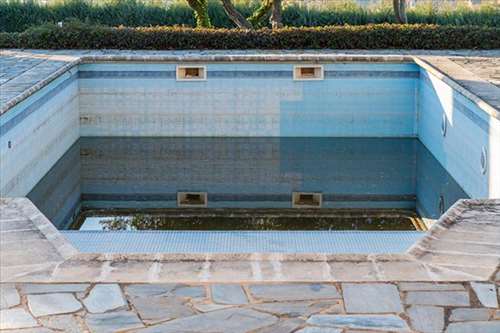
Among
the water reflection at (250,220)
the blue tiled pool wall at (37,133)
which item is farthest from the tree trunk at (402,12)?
the water reflection at (250,220)

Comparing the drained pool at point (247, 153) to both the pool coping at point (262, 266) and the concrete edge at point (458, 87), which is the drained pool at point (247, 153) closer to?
the concrete edge at point (458, 87)

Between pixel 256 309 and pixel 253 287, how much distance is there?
194 millimetres

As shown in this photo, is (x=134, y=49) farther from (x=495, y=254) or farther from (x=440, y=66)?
(x=495, y=254)

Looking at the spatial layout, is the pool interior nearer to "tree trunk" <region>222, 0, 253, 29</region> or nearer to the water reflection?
the water reflection

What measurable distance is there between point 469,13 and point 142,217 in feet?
26.3

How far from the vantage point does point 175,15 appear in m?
12.5

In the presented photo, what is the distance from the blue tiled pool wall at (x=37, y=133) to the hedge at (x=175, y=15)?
380cm

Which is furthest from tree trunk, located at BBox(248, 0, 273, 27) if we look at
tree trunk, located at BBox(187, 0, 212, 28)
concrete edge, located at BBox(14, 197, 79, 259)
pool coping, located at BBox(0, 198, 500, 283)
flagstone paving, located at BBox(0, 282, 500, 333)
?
flagstone paving, located at BBox(0, 282, 500, 333)

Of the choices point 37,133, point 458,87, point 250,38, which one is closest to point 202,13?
point 250,38

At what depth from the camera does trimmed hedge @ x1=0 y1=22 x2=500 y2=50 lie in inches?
399

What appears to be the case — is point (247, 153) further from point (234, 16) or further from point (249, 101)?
point (234, 16)

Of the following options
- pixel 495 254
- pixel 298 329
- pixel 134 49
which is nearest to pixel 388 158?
pixel 134 49

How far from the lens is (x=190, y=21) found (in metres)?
12.5

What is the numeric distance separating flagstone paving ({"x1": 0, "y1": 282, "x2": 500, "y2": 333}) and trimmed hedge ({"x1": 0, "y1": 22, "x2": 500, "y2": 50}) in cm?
706
